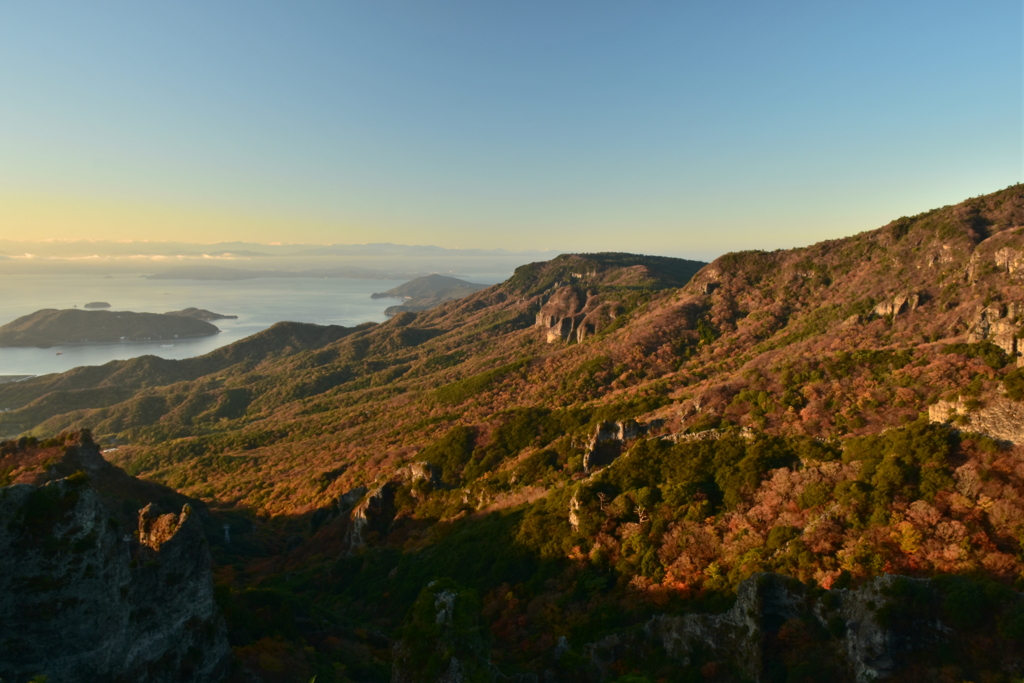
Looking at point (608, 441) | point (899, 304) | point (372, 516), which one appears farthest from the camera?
Result: point (899, 304)

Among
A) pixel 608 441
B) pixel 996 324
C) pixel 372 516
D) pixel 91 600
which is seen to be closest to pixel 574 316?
pixel 608 441

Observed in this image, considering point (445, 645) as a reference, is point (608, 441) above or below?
above

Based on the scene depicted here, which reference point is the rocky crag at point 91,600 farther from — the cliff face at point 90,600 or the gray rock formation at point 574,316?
the gray rock formation at point 574,316

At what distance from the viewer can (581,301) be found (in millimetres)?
138250

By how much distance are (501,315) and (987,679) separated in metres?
176

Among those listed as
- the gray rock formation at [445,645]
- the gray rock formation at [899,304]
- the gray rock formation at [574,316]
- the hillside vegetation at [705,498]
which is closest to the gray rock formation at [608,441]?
the hillside vegetation at [705,498]

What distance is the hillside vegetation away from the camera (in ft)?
53.0

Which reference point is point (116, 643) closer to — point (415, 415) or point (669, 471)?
point (669, 471)

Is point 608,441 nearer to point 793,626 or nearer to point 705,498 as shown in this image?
point 705,498

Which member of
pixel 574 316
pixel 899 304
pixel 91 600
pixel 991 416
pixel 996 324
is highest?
pixel 899 304

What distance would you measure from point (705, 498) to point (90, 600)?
91.4 feet

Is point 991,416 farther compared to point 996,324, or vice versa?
point 996,324

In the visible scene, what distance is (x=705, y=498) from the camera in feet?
80.1

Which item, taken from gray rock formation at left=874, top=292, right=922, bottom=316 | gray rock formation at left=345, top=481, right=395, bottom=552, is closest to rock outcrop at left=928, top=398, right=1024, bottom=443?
gray rock formation at left=874, top=292, right=922, bottom=316
